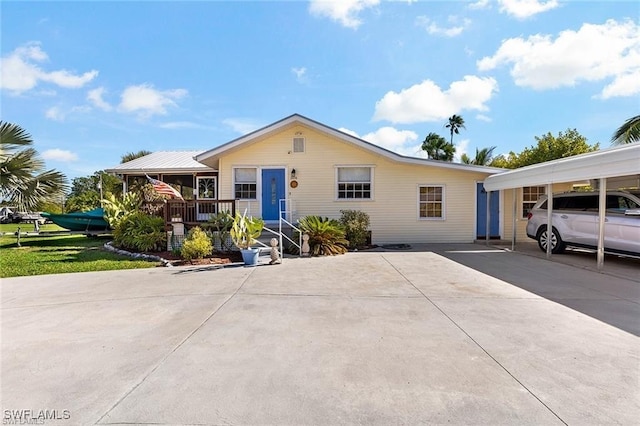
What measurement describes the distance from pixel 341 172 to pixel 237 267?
20.3ft

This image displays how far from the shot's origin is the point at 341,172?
1284 cm

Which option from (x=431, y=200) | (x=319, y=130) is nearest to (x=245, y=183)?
(x=319, y=130)

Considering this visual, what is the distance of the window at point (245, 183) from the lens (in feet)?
41.8

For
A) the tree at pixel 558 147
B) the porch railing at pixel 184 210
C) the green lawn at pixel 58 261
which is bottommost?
the green lawn at pixel 58 261

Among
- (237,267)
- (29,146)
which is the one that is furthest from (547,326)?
(29,146)

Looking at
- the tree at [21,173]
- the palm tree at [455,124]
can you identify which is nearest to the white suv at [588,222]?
the tree at [21,173]

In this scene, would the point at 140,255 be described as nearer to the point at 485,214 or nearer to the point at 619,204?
the point at 485,214

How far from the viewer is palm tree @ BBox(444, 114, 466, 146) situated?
3950 centimetres

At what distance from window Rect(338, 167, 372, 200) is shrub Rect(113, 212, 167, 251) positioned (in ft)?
21.9

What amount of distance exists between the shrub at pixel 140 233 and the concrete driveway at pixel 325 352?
4128 millimetres

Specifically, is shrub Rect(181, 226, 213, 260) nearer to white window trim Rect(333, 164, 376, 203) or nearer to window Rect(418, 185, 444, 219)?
white window trim Rect(333, 164, 376, 203)

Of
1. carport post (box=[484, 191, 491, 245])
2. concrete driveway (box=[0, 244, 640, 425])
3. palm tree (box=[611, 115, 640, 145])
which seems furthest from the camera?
carport post (box=[484, 191, 491, 245])

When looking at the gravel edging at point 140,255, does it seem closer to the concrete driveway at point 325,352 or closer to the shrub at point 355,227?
the concrete driveway at point 325,352

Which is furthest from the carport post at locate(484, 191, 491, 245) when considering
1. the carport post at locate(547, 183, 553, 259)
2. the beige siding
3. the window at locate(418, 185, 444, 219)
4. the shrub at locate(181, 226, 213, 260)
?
the shrub at locate(181, 226, 213, 260)
